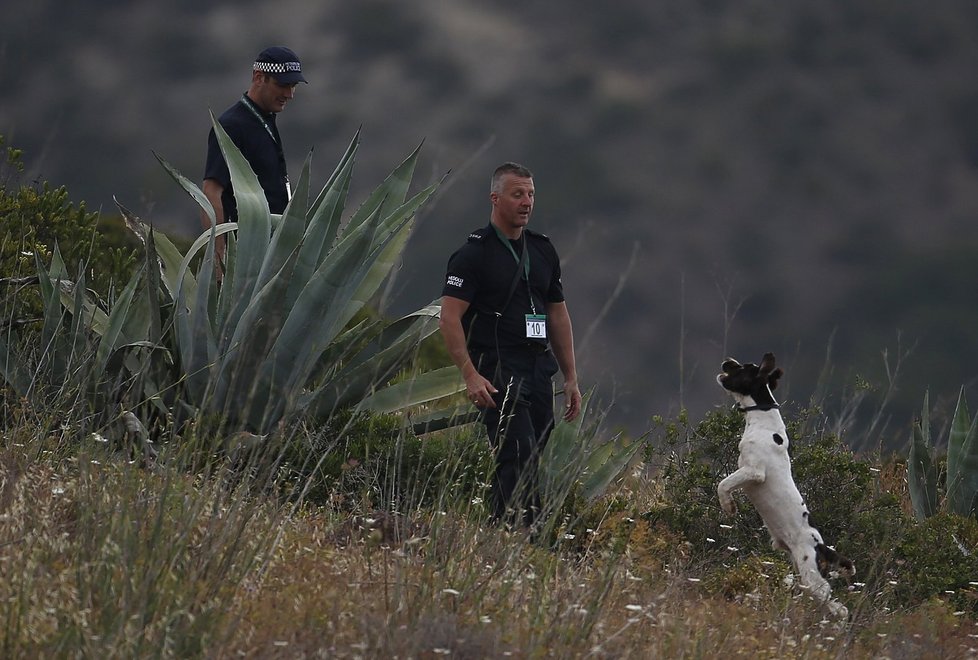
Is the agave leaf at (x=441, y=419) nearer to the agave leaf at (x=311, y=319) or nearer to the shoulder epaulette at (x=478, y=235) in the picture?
the agave leaf at (x=311, y=319)

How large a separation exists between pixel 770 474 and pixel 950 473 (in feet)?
10.3

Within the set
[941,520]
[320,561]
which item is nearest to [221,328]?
[320,561]

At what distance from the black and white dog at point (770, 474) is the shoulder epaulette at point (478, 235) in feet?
4.74

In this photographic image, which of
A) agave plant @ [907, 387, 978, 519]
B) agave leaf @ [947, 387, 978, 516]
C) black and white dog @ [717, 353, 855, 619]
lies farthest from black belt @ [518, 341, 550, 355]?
agave leaf @ [947, 387, 978, 516]

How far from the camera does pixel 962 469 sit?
9047 millimetres

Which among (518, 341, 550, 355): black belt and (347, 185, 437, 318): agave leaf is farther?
(347, 185, 437, 318): agave leaf

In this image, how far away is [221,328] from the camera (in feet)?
25.0

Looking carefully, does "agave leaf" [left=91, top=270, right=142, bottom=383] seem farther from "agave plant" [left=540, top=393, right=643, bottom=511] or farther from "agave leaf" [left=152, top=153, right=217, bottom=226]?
"agave plant" [left=540, top=393, right=643, bottom=511]

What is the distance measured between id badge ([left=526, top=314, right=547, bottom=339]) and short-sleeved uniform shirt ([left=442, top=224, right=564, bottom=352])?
0.11 feet

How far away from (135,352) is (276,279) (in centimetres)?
120

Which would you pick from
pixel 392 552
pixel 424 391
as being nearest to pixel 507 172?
pixel 424 391

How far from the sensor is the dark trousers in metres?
6.94

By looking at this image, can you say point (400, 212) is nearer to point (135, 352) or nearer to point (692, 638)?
point (135, 352)

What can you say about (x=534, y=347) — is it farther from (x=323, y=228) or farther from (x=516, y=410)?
(x=323, y=228)
